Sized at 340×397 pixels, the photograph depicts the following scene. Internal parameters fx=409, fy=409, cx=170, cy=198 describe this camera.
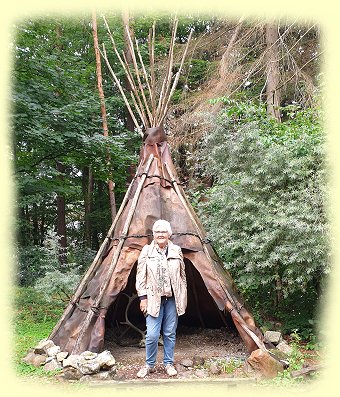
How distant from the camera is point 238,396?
388 cm

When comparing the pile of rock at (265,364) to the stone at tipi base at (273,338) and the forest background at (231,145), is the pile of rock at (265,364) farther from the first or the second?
the forest background at (231,145)

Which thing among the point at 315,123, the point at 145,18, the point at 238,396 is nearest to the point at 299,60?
the point at 315,123

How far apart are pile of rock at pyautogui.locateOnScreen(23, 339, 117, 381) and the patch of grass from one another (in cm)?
11

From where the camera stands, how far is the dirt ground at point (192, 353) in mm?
4450

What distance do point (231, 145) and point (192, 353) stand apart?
9.75 feet

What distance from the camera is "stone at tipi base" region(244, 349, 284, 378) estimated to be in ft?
13.9

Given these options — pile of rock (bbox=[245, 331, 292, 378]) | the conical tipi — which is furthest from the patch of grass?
pile of rock (bbox=[245, 331, 292, 378])

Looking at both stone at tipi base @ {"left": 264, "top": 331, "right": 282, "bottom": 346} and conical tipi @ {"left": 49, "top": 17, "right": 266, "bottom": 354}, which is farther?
stone at tipi base @ {"left": 264, "top": 331, "right": 282, "bottom": 346}

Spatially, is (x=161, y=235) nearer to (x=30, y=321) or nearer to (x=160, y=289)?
(x=160, y=289)

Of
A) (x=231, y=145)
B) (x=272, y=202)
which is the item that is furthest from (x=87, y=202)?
(x=272, y=202)

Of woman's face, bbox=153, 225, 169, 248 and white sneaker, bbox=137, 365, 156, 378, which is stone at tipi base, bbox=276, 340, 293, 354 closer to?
white sneaker, bbox=137, 365, 156, 378

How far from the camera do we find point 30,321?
309 inches

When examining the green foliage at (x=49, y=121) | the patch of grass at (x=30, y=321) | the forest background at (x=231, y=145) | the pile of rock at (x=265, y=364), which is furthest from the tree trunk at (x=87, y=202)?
the pile of rock at (x=265, y=364)

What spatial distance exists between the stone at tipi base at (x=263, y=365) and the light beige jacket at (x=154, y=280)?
93cm
